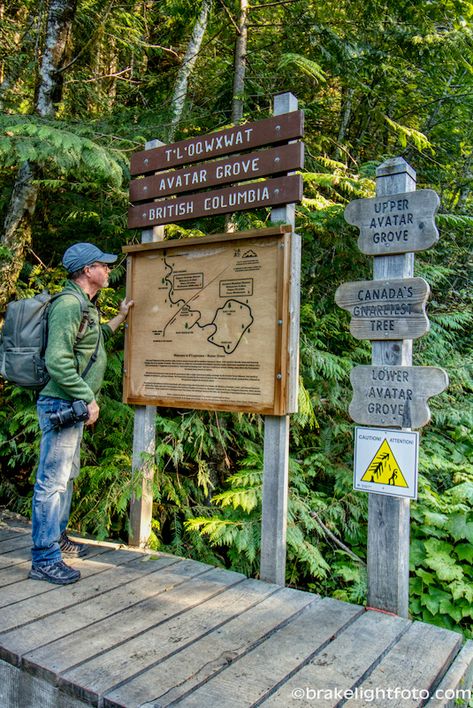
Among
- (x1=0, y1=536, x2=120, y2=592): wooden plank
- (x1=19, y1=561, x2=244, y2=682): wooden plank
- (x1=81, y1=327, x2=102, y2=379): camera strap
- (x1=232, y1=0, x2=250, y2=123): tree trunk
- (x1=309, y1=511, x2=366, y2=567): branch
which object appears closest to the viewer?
(x1=19, y1=561, x2=244, y2=682): wooden plank

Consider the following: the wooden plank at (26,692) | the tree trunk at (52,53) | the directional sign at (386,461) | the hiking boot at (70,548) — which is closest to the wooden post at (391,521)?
the directional sign at (386,461)

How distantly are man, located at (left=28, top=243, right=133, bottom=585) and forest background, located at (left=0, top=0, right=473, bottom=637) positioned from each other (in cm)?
80

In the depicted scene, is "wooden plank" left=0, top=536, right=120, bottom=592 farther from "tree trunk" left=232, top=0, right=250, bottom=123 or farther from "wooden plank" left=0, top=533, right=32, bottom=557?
"tree trunk" left=232, top=0, right=250, bottom=123

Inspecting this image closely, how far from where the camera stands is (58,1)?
19.0 ft

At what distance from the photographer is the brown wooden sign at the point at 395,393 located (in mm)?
3393

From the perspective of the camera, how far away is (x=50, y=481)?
12.2ft

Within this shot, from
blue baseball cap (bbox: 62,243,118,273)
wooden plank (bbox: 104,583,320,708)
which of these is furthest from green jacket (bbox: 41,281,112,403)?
wooden plank (bbox: 104,583,320,708)

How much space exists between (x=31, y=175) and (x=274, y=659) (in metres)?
5.22

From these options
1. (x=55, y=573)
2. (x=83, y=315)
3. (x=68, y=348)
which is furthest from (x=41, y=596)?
(x=83, y=315)

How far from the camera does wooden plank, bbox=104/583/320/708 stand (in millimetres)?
2376

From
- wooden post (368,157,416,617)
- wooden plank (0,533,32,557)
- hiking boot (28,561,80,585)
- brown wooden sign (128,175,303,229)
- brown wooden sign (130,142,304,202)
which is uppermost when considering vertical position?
brown wooden sign (130,142,304,202)

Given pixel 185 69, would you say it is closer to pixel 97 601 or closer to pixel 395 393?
pixel 395 393

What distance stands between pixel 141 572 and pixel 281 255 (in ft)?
8.24

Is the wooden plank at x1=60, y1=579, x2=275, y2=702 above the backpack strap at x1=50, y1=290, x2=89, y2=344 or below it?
below
